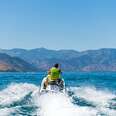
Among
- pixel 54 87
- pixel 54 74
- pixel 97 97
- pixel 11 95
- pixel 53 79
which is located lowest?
pixel 97 97

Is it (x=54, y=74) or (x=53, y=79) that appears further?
(x=53, y=79)

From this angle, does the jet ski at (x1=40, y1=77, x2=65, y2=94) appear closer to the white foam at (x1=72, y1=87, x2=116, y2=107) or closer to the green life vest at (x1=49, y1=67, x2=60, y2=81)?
the green life vest at (x1=49, y1=67, x2=60, y2=81)

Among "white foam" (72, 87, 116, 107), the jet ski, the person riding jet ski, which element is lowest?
"white foam" (72, 87, 116, 107)

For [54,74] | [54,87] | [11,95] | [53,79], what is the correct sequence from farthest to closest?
[11,95] → [53,79] → [54,74] → [54,87]

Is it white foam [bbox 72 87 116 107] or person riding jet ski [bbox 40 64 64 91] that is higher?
person riding jet ski [bbox 40 64 64 91]

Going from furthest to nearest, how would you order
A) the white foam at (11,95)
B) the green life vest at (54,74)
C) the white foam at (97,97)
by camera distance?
the green life vest at (54,74), the white foam at (97,97), the white foam at (11,95)

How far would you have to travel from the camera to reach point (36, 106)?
1077 inches

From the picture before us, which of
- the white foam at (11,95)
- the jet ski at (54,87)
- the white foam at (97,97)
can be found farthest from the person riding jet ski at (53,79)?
the white foam at (97,97)

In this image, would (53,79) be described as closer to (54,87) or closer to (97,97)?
(54,87)

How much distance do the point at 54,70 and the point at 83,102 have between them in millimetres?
3651

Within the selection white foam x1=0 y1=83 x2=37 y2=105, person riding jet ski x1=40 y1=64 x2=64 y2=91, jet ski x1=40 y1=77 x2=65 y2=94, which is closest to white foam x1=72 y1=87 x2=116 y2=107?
jet ski x1=40 y1=77 x2=65 y2=94

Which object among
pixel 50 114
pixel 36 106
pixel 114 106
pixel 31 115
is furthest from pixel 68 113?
pixel 114 106

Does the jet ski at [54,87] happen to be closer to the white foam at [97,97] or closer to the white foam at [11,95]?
the white foam at [11,95]

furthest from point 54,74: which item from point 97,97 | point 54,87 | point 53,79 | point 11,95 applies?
point 97,97
